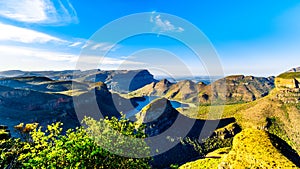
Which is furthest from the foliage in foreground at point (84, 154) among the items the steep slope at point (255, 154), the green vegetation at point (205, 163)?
the green vegetation at point (205, 163)

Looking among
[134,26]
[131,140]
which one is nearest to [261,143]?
[131,140]

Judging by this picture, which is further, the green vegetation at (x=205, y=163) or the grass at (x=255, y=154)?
the green vegetation at (x=205, y=163)

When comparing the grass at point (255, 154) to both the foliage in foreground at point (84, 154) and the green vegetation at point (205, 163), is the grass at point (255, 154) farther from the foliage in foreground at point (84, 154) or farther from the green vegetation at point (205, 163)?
the green vegetation at point (205, 163)

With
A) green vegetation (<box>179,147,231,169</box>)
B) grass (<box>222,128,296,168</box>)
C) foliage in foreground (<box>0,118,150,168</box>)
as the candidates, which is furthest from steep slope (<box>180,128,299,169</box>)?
green vegetation (<box>179,147,231,169</box>)

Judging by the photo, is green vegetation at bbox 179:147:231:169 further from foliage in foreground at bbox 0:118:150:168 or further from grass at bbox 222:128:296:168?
foliage in foreground at bbox 0:118:150:168

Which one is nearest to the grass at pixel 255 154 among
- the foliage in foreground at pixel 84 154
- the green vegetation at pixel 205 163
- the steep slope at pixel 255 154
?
the steep slope at pixel 255 154

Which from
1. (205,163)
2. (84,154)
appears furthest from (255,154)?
(205,163)

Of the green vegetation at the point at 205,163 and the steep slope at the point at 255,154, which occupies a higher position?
the steep slope at the point at 255,154

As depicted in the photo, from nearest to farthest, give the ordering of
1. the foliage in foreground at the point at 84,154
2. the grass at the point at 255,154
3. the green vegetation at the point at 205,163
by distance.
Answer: the foliage in foreground at the point at 84,154
the grass at the point at 255,154
the green vegetation at the point at 205,163

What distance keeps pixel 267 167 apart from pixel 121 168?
1349cm

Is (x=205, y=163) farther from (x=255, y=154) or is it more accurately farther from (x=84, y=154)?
(x=84, y=154)

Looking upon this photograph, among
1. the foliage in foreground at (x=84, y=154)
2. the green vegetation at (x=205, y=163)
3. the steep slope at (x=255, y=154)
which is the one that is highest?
the foliage in foreground at (x=84, y=154)

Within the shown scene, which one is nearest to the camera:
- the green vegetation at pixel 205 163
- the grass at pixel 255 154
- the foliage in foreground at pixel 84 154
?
the foliage in foreground at pixel 84 154

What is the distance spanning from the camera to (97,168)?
18.7 metres
